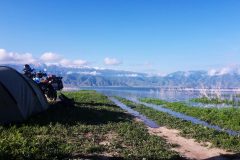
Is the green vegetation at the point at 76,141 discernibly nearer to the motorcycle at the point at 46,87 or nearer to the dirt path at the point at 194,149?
the dirt path at the point at 194,149

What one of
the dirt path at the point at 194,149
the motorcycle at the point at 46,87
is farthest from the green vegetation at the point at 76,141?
the motorcycle at the point at 46,87

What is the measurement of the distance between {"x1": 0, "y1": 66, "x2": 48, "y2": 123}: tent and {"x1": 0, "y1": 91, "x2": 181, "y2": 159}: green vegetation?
740 mm

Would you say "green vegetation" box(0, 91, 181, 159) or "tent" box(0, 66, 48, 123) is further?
"tent" box(0, 66, 48, 123)

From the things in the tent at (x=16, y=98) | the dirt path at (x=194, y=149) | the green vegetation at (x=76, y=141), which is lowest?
the dirt path at (x=194, y=149)

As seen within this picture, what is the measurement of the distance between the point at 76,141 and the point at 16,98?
6.20 meters

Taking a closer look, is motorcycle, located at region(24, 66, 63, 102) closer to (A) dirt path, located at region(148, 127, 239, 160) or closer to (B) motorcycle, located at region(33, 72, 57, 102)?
(B) motorcycle, located at region(33, 72, 57, 102)

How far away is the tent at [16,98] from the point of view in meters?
19.5

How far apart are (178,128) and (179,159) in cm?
944

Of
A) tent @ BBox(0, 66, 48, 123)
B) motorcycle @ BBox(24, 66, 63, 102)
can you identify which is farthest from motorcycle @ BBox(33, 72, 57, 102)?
tent @ BBox(0, 66, 48, 123)

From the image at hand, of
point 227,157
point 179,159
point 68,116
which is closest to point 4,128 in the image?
point 68,116

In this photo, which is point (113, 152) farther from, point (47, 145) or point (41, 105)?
point (41, 105)

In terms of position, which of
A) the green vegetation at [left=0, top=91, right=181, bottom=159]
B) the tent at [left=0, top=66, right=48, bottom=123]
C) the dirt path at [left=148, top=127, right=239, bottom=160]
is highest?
the tent at [left=0, top=66, right=48, bottom=123]

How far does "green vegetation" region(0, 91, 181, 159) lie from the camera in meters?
13.2

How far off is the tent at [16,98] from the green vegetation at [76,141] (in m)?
0.74
